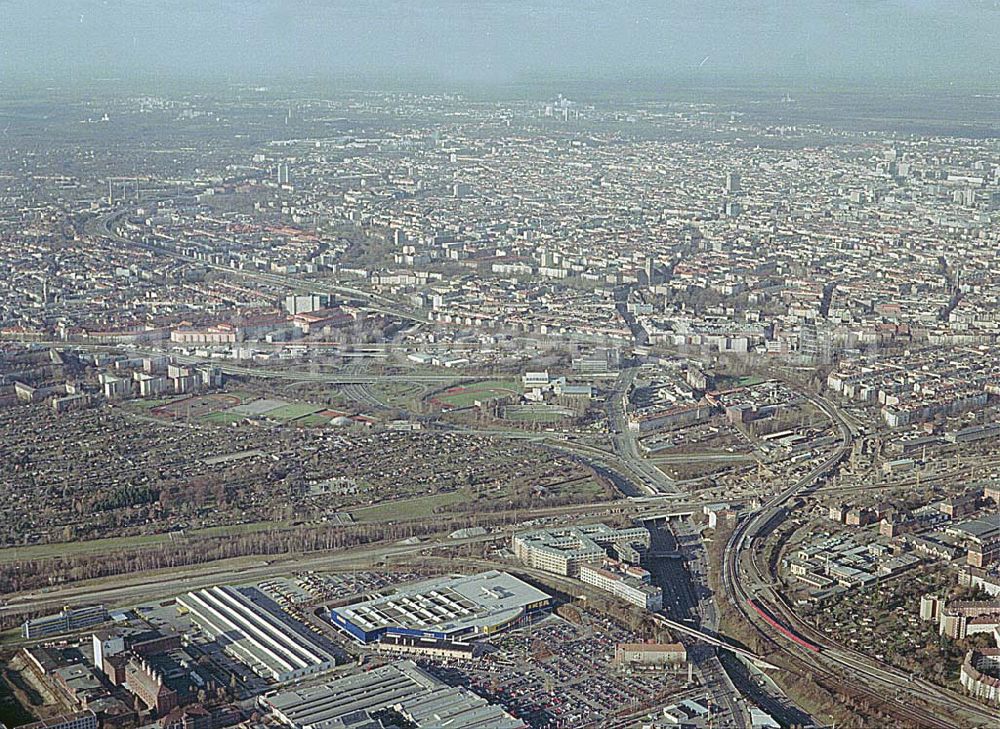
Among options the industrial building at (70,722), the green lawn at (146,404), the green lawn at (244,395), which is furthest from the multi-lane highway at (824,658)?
the green lawn at (146,404)

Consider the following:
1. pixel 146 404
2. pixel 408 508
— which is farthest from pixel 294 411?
pixel 408 508

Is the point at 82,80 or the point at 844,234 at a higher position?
the point at 82,80

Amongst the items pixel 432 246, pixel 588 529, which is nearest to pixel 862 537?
pixel 588 529

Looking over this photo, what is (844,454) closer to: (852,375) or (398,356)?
(852,375)

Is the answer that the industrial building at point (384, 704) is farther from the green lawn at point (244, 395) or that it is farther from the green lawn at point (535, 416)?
the green lawn at point (244, 395)

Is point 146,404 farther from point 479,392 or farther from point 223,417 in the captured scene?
point 479,392

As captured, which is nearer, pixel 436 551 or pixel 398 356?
pixel 436 551
